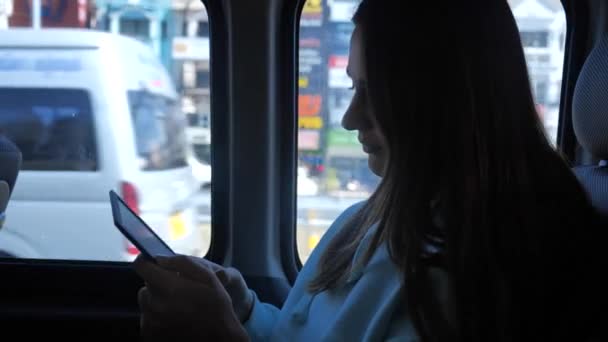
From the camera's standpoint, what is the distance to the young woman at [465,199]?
811 mm

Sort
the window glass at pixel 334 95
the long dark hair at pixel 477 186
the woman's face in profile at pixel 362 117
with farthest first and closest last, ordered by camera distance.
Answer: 1. the window glass at pixel 334 95
2. the woman's face in profile at pixel 362 117
3. the long dark hair at pixel 477 186

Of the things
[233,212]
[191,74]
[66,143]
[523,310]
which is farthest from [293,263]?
[523,310]

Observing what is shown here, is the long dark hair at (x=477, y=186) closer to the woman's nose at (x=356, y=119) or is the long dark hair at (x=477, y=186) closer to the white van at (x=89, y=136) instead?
the woman's nose at (x=356, y=119)

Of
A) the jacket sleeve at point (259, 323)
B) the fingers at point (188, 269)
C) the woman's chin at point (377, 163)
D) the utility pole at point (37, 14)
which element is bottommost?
the jacket sleeve at point (259, 323)

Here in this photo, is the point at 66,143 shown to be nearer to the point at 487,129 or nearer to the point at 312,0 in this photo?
the point at 312,0

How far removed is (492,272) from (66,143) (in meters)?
1.43

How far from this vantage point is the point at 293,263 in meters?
1.89

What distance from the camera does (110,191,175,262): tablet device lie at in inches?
38.4

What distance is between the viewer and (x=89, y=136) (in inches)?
71.9

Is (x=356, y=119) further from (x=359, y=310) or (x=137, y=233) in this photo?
(x=137, y=233)

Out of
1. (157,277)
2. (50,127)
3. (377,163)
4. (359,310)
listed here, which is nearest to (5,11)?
(50,127)

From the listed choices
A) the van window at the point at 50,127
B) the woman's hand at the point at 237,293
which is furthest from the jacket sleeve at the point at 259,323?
the van window at the point at 50,127

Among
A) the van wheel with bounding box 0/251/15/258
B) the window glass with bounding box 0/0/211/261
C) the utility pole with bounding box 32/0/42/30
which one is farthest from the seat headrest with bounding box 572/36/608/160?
the van wheel with bounding box 0/251/15/258

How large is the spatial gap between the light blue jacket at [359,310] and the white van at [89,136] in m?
0.91
